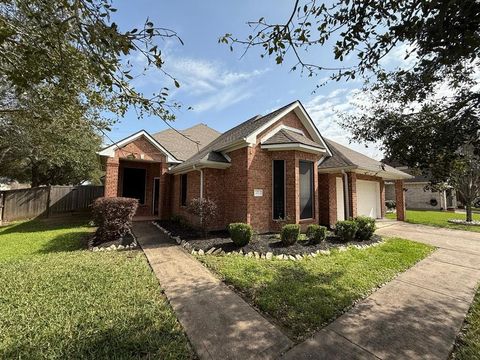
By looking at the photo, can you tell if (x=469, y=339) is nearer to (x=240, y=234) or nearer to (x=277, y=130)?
(x=240, y=234)

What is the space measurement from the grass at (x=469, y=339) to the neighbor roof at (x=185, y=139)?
13.2 m

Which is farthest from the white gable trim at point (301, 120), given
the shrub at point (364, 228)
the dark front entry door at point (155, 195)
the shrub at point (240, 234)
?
the dark front entry door at point (155, 195)

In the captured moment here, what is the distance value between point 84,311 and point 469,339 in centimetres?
622

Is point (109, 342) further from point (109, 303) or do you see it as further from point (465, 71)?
point (465, 71)

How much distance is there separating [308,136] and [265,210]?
5395 millimetres

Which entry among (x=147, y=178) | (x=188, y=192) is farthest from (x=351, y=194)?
(x=147, y=178)

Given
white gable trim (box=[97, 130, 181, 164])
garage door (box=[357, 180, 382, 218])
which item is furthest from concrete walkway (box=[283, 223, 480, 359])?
white gable trim (box=[97, 130, 181, 164])

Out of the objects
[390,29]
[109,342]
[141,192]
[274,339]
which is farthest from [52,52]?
[141,192]

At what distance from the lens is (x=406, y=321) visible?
389 centimetres

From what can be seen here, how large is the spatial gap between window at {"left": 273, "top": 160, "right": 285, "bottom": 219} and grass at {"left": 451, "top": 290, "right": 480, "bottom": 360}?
6511 mm

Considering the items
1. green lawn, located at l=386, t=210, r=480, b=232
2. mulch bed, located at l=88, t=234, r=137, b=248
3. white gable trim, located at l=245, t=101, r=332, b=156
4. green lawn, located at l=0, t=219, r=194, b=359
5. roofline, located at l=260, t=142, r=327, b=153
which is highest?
white gable trim, located at l=245, t=101, r=332, b=156

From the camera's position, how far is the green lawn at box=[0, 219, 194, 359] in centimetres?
305

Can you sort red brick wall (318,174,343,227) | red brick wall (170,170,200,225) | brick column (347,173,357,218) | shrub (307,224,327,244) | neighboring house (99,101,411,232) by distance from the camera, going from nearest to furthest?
shrub (307,224,327,244), neighboring house (99,101,411,232), red brick wall (170,170,200,225), red brick wall (318,174,343,227), brick column (347,173,357,218)

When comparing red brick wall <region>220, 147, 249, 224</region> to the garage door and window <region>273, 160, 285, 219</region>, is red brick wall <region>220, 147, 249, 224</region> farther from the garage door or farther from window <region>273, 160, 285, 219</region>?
the garage door
